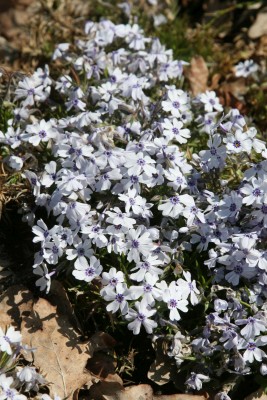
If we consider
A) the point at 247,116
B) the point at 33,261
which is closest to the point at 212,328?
the point at 33,261

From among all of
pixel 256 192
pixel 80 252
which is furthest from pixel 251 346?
pixel 80 252

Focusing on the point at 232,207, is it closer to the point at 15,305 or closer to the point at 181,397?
the point at 181,397

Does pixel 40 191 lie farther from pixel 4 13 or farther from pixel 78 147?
pixel 4 13

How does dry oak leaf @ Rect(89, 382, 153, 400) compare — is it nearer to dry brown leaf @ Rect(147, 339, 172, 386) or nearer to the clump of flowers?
dry brown leaf @ Rect(147, 339, 172, 386)

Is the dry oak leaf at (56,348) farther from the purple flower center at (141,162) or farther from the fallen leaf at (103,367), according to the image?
the purple flower center at (141,162)

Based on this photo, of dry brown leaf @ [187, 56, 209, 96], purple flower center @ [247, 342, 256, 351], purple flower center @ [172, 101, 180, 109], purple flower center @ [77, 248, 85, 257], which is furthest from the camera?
dry brown leaf @ [187, 56, 209, 96]

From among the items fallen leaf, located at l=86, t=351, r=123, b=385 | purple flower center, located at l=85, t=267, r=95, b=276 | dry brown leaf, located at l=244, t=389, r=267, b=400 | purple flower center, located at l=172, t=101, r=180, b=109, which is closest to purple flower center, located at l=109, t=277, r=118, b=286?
purple flower center, located at l=85, t=267, r=95, b=276
